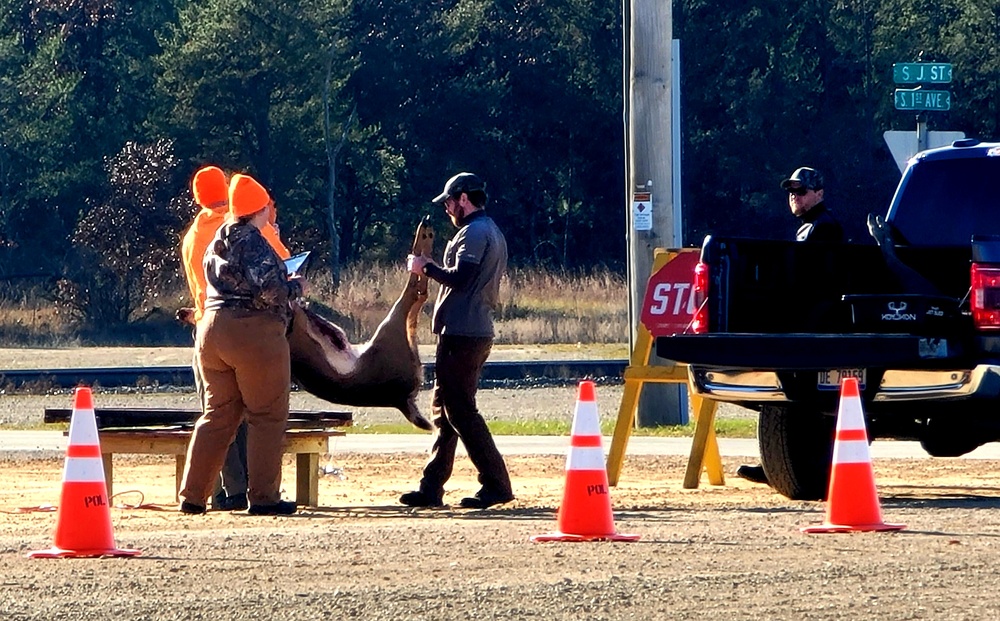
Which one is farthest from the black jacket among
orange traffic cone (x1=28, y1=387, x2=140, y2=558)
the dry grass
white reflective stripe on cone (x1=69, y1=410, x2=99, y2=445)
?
the dry grass

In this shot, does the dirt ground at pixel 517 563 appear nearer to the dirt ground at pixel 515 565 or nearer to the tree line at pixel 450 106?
the dirt ground at pixel 515 565

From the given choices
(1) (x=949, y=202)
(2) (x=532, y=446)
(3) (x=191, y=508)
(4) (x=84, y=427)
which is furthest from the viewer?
(2) (x=532, y=446)

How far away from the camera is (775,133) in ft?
170

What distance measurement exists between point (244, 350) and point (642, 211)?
270 inches

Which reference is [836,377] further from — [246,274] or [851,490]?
[246,274]

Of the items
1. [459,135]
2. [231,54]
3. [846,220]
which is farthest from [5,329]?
[846,220]

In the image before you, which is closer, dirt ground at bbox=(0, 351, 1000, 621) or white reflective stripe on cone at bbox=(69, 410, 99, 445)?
dirt ground at bbox=(0, 351, 1000, 621)

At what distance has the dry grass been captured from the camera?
3255 centimetres

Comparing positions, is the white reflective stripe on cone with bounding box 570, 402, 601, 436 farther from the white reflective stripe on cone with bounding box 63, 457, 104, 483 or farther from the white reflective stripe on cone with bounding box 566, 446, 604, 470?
the white reflective stripe on cone with bounding box 63, 457, 104, 483

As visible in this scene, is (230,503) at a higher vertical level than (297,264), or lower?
lower

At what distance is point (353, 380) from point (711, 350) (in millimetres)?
→ 2368

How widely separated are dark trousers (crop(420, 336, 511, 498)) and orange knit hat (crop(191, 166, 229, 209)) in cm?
150

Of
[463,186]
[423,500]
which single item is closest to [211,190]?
[463,186]

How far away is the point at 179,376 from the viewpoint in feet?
77.3
